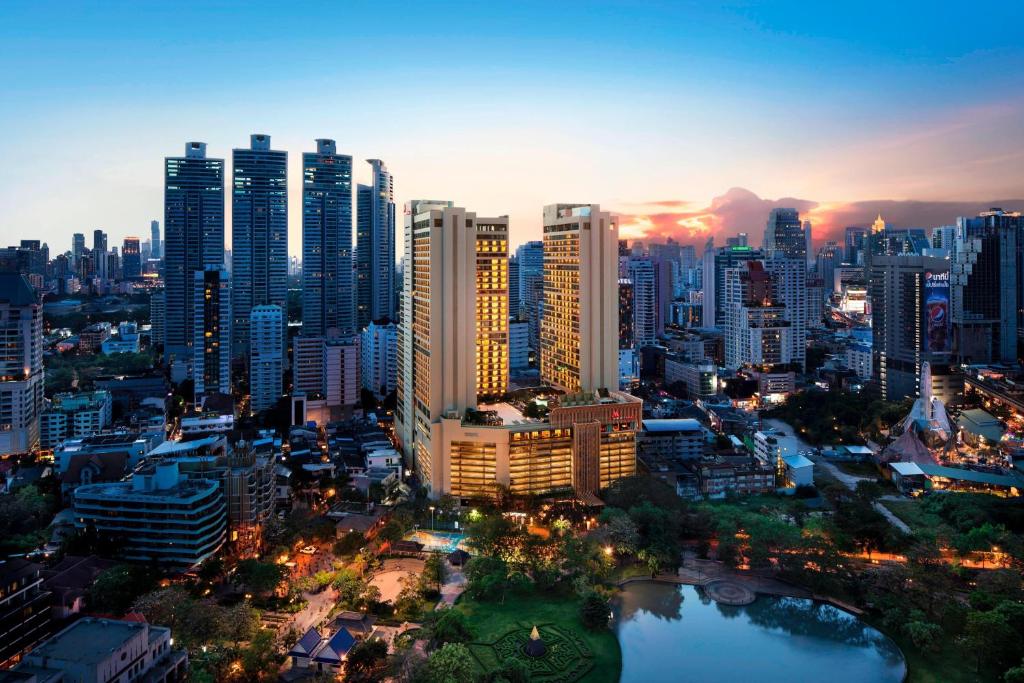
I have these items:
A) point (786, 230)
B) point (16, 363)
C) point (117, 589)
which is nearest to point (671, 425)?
point (117, 589)

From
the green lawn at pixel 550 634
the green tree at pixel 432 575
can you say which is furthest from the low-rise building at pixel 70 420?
the green lawn at pixel 550 634

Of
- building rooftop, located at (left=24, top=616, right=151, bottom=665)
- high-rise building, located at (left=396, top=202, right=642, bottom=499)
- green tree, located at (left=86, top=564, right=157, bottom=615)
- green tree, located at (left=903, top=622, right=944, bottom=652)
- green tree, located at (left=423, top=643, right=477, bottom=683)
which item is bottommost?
green tree, located at (left=903, top=622, right=944, bottom=652)

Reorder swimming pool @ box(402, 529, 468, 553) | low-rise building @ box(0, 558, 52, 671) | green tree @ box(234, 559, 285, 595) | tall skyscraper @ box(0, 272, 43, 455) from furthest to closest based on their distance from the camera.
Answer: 1. tall skyscraper @ box(0, 272, 43, 455)
2. swimming pool @ box(402, 529, 468, 553)
3. green tree @ box(234, 559, 285, 595)
4. low-rise building @ box(0, 558, 52, 671)

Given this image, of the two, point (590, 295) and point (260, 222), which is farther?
point (260, 222)

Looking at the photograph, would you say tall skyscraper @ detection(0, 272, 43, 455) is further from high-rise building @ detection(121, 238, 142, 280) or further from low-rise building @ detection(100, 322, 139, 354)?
high-rise building @ detection(121, 238, 142, 280)

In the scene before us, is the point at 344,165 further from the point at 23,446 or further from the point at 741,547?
the point at 741,547

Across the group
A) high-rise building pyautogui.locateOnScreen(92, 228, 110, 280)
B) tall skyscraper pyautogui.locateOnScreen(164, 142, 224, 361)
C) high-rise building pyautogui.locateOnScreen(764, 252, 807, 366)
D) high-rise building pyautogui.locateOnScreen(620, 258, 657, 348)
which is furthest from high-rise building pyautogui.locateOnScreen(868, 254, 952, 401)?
high-rise building pyautogui.locateOnScreen(92, 228, 110, 280)

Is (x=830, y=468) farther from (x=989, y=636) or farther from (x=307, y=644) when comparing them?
(x=307, y=644)
